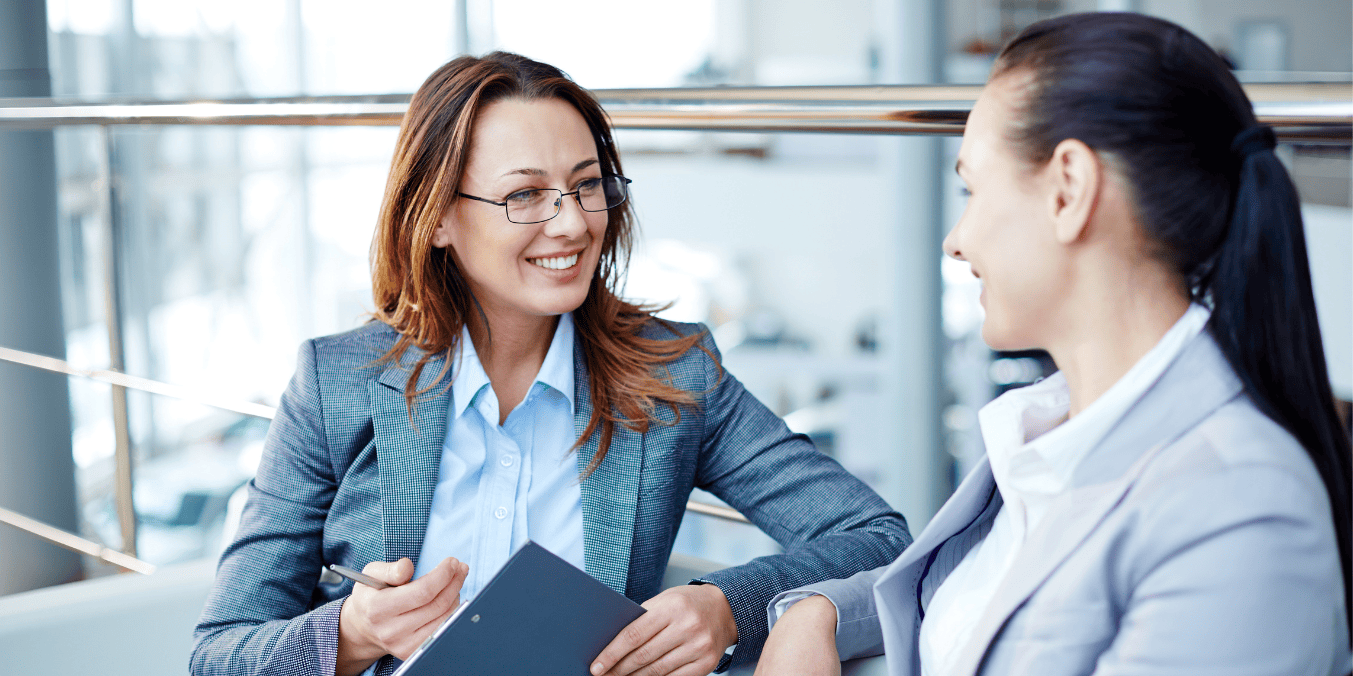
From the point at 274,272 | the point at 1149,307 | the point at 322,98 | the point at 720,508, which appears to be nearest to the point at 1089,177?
the point at 1149,307

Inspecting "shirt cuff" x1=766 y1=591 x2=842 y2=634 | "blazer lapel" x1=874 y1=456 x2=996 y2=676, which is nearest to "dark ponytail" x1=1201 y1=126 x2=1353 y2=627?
"blazer lapel" x1=874 y1=456 x2=996 y2=676

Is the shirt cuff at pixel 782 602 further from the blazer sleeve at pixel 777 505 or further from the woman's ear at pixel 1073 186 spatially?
the woman's ear at pixel 1073 186

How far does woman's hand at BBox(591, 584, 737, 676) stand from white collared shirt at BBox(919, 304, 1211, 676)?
0.26m

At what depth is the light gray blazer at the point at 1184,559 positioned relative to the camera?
603mm

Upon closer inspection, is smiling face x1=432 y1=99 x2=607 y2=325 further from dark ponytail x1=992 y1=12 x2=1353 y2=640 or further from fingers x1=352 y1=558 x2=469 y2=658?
dark ponytail x1=992 y1=12 x2=1353 y2=640

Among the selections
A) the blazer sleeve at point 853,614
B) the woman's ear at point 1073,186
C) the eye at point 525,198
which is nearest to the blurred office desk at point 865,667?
the blazer sleeve at point 853,614

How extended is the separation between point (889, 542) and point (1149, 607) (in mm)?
591

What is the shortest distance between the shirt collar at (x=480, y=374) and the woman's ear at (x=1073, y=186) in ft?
2.45

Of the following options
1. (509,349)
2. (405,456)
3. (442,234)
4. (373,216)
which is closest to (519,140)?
(442,234)

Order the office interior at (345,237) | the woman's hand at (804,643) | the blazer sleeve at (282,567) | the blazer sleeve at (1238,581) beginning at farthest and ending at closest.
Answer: the office interior at (345,237)
the blazer sleeve at (282,567)
the woman's hand at (804,643)
the blazer sleeve at (1238,581)

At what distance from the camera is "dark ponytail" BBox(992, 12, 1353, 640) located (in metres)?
0.65

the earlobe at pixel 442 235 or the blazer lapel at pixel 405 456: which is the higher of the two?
the earlobe at pixel 442 235

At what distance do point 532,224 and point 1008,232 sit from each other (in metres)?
0.65

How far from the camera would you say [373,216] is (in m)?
2.19
